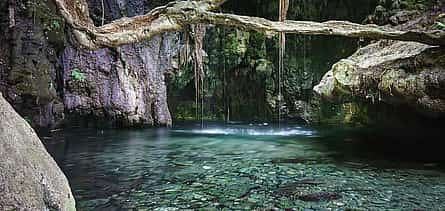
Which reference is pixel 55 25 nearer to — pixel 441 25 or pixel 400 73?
pixel 400 73

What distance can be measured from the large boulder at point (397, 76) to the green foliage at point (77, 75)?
9026 millimetres

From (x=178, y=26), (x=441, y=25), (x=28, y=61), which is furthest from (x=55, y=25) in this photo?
(x=441, y=25)

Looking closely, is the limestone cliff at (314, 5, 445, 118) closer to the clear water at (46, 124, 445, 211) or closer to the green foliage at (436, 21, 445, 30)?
the green foliage at (436, 21, 445, 30)

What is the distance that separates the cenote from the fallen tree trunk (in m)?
0.02

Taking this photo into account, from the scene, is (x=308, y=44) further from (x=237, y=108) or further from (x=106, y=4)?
(x=106, y=4)

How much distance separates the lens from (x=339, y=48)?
19219 mm

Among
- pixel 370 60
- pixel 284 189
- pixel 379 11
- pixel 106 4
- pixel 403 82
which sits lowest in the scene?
pixel 284 189

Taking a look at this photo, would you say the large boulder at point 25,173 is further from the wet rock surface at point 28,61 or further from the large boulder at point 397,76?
the wet rock surface at point 28,61

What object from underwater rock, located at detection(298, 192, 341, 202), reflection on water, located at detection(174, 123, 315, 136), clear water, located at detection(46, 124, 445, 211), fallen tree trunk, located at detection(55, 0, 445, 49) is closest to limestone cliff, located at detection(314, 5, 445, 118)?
fallen tree trunk, located at detection(55, 0, 445, 49)

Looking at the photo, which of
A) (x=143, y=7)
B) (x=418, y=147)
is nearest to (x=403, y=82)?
(x=418, y=147)

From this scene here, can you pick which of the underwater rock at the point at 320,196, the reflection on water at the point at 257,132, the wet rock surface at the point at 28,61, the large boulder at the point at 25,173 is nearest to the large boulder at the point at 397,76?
the underwater rock at the point at 320,196

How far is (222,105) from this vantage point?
2256 centimetres

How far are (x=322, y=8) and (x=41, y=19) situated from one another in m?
12.2

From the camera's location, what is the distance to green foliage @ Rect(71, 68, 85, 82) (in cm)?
1489
